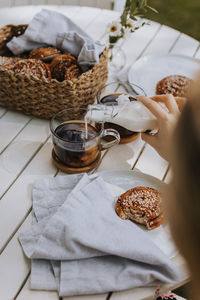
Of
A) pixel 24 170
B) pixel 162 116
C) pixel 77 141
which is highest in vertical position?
pixel 162 116

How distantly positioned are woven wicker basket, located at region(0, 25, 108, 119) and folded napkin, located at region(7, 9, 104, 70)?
0.16ft

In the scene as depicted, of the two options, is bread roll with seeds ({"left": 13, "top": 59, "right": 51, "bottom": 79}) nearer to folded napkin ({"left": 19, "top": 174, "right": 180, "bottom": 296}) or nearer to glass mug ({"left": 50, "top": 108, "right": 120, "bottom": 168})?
glass mug ({"left": 50, "top": 108, "right": 120, "bottom": 168})

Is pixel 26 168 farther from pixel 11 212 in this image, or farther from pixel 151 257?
pixel 151 257

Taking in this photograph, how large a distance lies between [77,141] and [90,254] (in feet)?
1.03

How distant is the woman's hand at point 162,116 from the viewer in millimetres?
931

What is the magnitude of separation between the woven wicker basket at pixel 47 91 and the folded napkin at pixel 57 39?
0.05m

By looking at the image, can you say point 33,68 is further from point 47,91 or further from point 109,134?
point 109,134

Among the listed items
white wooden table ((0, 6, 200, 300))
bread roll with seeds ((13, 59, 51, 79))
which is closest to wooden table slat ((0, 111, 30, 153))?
white wooden table ((0, 6, 200, 300))

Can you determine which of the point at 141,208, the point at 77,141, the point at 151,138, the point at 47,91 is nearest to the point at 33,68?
the point at 47,91

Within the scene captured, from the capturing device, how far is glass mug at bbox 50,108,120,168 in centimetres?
101

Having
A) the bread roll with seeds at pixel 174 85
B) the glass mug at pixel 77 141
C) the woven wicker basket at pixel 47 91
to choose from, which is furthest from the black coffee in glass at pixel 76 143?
the bread roll with seeds at pixel 174 85

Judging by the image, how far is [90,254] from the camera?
0.82m

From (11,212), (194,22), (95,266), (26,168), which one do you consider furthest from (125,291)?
(194,22)

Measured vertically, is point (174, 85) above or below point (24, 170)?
above
